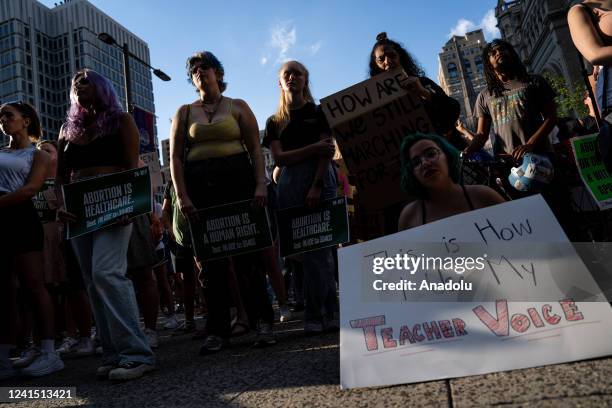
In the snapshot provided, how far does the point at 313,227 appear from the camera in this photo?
10.3 feet

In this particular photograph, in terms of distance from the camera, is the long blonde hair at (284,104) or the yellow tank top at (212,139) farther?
the long blonde hair at (284,104)

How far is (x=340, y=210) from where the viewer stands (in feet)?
10.4

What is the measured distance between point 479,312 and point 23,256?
282 centimetres

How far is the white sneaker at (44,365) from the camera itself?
286 cm

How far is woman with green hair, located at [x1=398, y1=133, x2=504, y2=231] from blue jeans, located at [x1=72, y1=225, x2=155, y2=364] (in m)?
1.51

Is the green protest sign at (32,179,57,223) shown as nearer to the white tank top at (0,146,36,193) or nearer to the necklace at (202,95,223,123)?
the white tank top at (0,146,36,193)

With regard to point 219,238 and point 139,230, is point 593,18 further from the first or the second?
point 139,230

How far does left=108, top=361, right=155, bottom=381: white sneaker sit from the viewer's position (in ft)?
7.57

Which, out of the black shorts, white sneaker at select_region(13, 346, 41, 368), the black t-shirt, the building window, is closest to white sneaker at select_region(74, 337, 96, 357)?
white sneaker at select_region(13, 346, 41, 368)

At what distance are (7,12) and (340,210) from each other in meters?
92.6

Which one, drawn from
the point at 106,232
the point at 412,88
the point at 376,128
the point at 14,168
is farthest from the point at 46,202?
the point at 412,88

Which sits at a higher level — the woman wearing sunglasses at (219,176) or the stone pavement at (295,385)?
the woman wearing sunglasses at (219,176)

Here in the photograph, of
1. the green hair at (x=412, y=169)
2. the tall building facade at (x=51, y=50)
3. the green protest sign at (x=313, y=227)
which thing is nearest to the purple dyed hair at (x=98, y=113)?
the green protest sign at (x=313, y=227)

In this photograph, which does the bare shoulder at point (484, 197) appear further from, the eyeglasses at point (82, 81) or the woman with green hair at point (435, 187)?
the eyeglasses at point (82, 81)
